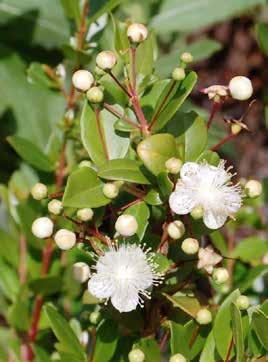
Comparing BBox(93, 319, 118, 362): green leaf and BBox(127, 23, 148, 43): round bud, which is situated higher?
BBox(127, 23, 148, 43): round bud

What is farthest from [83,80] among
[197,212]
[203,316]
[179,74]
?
[203,316]

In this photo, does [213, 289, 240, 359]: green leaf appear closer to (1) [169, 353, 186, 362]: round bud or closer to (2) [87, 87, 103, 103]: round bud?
(1) [169, 353, 186, 362]: round bud

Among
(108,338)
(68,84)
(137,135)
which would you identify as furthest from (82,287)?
(68,84)

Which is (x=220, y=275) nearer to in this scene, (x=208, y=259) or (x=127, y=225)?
(x=208, y=259)

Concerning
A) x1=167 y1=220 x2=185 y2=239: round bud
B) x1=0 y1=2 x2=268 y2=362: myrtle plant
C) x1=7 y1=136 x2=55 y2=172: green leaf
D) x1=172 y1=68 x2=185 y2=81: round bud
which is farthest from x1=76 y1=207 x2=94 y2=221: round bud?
x1=7 y1=136 x2=55 y2=172: green leaf

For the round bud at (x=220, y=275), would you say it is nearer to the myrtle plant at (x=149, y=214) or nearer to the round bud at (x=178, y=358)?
the myrtle plant at (x=149, y=214)

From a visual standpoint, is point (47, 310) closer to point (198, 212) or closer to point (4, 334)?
point (198, 212)
